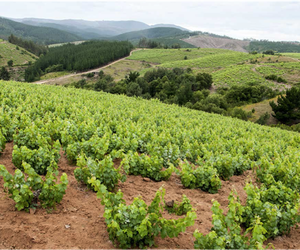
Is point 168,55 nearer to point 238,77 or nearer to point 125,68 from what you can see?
point 125,68

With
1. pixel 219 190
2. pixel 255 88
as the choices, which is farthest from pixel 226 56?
pixel 219 190

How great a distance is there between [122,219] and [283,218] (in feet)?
12.1

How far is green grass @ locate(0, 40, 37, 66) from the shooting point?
129125 mm

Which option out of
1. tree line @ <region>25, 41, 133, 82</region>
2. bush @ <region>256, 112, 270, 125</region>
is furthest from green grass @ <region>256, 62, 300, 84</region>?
tree line @ <region>25, 41, 133, 82</region>

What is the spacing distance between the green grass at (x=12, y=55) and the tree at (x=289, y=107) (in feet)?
441

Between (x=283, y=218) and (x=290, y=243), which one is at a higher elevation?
(x=283, y=218)

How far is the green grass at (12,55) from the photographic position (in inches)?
5084

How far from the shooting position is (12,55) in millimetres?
135500

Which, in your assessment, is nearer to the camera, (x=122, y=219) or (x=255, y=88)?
(x=122, y=219)

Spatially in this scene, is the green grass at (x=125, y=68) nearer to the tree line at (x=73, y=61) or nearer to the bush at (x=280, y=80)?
the tree line at (x=73, y=61)

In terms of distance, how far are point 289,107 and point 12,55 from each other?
146 m

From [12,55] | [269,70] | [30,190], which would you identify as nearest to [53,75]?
[12,55]

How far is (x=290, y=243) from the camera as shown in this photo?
202 inches

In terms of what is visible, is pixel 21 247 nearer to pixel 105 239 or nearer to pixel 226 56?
pixel 105 239
